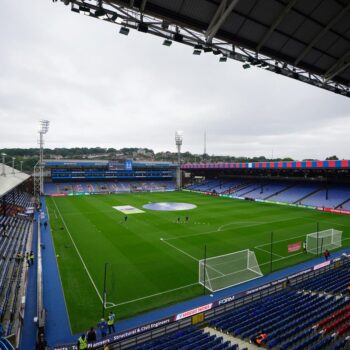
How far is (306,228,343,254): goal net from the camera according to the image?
82.4 feet

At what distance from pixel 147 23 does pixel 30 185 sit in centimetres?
7067

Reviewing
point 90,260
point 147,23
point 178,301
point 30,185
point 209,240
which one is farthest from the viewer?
point 30,185

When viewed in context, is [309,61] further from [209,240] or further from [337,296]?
[209,240]

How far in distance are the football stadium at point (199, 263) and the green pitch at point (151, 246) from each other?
13 cm

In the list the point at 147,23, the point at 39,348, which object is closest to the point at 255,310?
the point at 39,348

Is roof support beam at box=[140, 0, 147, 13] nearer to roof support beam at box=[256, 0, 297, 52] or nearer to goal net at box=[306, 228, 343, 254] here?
roof support beam at box=[256, 0, 297, 52]

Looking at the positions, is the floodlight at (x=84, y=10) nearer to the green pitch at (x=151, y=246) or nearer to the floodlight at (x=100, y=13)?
the floodlight at (x=100, y=13)

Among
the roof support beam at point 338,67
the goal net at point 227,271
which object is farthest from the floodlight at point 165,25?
the goal net at point 227,271

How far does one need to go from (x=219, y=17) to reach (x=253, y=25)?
5.39 ft

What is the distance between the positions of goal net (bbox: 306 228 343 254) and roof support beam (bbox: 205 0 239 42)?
856 inches

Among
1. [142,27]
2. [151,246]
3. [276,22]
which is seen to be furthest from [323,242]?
[142,27]

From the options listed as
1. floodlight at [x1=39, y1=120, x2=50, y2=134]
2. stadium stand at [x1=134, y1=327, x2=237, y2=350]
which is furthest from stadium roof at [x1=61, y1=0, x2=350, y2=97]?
floodlight at [x1=39, y1=120, x2=50, y2=134]

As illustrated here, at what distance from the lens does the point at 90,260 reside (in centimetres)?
2280

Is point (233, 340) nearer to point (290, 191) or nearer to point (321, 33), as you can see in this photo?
point (321, 33)
